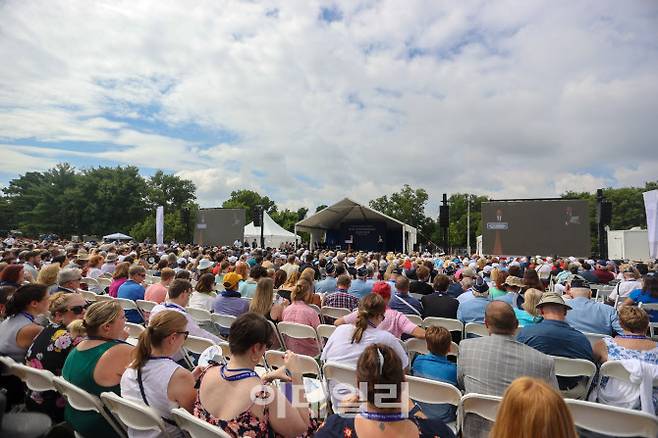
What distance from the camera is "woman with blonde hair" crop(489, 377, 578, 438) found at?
1127mm

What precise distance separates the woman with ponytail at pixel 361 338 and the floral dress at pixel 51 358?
178 cm

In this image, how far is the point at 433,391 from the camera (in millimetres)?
2268

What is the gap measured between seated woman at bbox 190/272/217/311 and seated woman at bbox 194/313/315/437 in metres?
3.57

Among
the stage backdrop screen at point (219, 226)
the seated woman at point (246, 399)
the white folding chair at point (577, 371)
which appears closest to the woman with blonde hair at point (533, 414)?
the seated woman at point (246, 399)

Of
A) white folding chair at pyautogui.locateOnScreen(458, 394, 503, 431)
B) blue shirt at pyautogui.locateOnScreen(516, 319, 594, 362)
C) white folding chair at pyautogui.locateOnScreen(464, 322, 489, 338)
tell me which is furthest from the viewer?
white folding chair at pyautogui.locateOnScreen(464, 322, 489, 338)

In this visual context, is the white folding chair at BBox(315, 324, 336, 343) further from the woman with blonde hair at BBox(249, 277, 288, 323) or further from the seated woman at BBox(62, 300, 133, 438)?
the seated woman at BBox(62, 300, 133, 438)

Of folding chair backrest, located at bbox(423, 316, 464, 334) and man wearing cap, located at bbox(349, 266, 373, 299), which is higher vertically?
man wearing cap, located at bbox(349, 266, 373, 299)

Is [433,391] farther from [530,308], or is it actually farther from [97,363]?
[530,308]

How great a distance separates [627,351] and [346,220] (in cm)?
2814

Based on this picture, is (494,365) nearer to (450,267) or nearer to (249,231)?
(450,267)

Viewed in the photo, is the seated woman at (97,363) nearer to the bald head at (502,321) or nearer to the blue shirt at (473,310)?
the bald head at (502,321)

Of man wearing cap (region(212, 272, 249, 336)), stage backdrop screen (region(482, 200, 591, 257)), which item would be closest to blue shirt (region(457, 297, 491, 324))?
man wearing cap (region(212, 272, 249, 336))

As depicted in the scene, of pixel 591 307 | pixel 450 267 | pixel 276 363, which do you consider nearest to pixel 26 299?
pixel 276 363

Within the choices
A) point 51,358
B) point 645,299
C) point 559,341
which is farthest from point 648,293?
point 51,358
